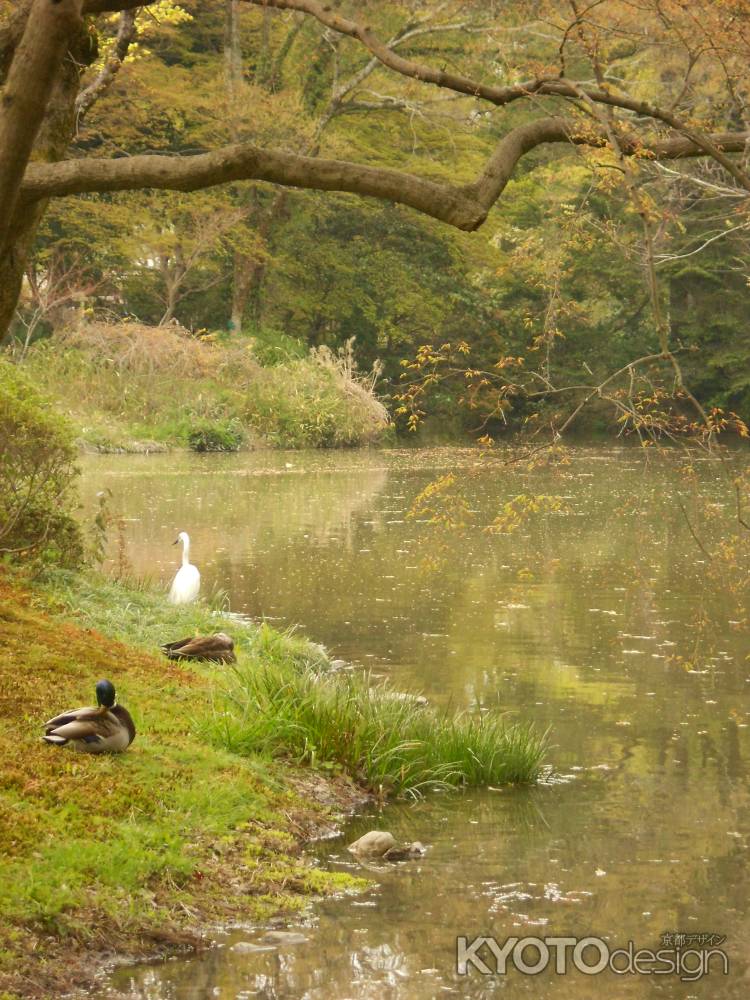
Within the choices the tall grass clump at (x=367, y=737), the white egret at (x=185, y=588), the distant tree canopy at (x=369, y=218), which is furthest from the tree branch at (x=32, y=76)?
the distant tree canopy at (x=369, y=218)

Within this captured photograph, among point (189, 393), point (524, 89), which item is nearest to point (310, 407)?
point (189, 393)

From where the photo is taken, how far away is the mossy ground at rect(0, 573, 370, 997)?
4922 mm

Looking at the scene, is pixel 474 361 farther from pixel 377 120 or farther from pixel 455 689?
pixel 455 689

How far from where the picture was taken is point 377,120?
35.4 m

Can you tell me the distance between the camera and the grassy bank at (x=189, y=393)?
29.2m

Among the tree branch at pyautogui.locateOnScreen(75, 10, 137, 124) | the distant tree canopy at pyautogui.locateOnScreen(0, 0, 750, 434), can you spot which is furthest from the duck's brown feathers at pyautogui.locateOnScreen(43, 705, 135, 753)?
the distant tree canopy at pyautogui.locateOnScreen(0, 0, 750, 434)

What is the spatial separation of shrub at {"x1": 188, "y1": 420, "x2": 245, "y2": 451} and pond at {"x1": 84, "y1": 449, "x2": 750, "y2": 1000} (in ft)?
25.1

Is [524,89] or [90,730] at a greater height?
[524,89]

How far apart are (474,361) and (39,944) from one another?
116 feet

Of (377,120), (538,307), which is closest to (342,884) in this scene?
(377,120)

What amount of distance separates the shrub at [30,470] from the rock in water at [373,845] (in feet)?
12.7

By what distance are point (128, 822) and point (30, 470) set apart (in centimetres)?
414

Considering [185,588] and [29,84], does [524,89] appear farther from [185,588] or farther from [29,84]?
[185,588]

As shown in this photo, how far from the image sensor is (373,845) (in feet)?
20.5
